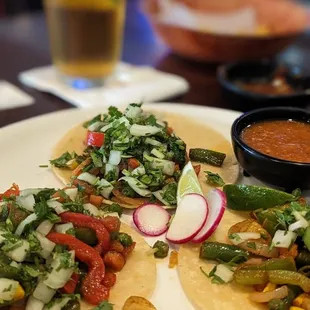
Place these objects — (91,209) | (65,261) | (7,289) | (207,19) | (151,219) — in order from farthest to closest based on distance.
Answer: (207,19), (151,219), (91,209), (65,261), (7,289)

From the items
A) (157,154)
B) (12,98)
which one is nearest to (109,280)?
(157,154)

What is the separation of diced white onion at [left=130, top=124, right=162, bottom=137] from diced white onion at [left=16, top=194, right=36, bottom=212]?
706mm

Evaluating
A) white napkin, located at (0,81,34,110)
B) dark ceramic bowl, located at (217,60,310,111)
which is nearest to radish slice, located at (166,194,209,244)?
dark ceramic bowl, located at (217,60,310,111)

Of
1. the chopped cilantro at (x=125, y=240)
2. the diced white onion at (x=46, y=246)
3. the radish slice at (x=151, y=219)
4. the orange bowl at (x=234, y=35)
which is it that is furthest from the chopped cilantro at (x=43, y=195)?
the orange bowl at (x=234, y=35)

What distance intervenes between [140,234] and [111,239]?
241mm

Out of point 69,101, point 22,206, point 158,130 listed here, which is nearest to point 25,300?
point 22,206

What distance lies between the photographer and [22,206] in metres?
1.98

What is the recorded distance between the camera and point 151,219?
2.29m

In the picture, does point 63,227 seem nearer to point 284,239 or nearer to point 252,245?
point 252,245

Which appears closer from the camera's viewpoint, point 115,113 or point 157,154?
point 157,154

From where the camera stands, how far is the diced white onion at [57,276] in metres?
1.74

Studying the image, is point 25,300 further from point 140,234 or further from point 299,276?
point 299,276

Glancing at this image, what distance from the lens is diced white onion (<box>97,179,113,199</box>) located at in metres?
2.43

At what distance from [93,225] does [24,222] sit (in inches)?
10.1
